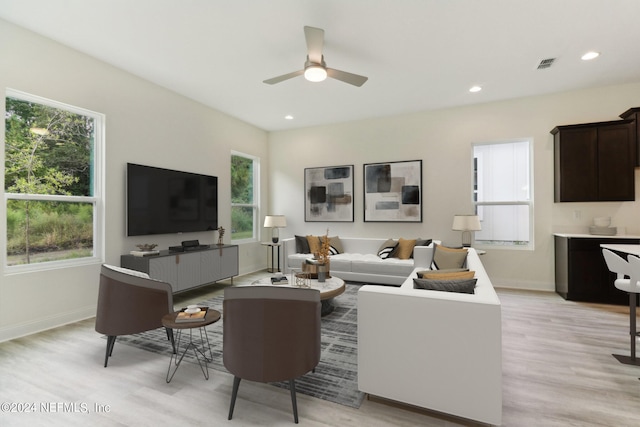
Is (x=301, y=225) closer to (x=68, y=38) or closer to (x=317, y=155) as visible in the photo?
(x=317, y=155)

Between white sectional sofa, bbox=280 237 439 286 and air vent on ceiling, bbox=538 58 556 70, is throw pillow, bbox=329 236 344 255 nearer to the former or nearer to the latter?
white sectional sofa, bbox=280 237 439 286

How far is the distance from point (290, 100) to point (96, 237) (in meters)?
3.36

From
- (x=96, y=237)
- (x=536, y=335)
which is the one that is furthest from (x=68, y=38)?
(x=536, y=335)

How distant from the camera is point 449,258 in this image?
3.93m

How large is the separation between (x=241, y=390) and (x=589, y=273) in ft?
15.6

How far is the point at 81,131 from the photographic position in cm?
367

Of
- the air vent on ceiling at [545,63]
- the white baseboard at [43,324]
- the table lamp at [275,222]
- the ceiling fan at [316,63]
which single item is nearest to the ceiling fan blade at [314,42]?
the ceiling fan at [316,63]

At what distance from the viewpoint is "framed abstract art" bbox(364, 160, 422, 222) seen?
18.6 feet

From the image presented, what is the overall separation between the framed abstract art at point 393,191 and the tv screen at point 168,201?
2882mm

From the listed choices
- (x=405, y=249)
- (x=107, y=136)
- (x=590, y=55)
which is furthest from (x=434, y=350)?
(x=107, y=136)

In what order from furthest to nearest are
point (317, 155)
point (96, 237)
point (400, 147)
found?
point (317, 155)
point (400, 147)
point (96, 237)

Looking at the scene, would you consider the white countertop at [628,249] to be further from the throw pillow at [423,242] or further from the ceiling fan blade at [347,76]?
the ceiling fan blade at [347,76]

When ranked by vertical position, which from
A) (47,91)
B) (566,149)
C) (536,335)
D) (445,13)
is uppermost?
(445,13)

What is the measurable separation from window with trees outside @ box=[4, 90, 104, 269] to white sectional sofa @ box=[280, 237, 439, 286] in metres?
3.01
